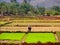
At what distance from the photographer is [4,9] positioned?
75.8 metres

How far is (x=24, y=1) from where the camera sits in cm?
9631

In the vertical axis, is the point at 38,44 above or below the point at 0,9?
above

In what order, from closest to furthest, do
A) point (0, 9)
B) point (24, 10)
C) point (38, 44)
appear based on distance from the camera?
point (38, 44) → point (0, 9) → point (24, 10)

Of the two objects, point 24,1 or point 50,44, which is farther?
point 24,1

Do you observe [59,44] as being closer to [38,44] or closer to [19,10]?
[38,44]

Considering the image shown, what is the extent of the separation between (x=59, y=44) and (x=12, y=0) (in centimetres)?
9237

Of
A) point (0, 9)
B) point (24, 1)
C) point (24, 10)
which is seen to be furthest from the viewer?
point (24, 1)

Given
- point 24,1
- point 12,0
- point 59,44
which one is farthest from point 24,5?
point 59,44

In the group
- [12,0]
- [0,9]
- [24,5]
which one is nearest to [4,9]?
[0,9]

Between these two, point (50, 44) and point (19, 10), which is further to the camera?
point (19, 10)

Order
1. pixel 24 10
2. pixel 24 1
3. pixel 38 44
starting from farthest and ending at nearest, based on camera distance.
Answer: pixel 24 1 → pixel 24 10 → pixel 38 44

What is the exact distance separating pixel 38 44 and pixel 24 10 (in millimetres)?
71528

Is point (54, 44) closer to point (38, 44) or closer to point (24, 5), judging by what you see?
point (38, 44)

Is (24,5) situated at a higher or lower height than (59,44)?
lower
